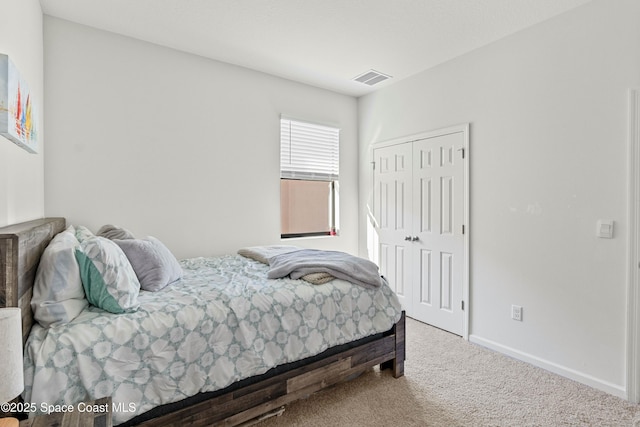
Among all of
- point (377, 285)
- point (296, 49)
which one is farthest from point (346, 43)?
point (377, 285)

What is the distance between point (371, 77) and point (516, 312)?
2711 millimetres

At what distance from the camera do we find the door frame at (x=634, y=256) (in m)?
2.12

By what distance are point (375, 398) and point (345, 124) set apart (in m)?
3.17

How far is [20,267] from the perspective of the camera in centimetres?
122

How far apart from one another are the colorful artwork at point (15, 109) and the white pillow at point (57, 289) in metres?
0.59

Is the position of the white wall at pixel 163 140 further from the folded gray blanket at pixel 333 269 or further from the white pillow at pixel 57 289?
the white pillow at pixel 57 289

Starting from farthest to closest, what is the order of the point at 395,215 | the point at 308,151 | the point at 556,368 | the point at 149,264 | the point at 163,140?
the point at 308,151
the point at 395,215
the point at 163,140
the point at 556,368
the point at 149,264

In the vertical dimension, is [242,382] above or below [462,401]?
above

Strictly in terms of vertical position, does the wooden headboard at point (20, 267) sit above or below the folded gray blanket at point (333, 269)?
above

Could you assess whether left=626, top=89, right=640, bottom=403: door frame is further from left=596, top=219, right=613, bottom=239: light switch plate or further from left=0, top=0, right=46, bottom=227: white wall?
left=0, top=0, right=46, bottom=227: white wall

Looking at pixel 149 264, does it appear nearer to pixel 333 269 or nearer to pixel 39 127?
pixel 333 269

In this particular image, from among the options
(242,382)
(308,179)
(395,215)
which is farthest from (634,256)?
(308,179)

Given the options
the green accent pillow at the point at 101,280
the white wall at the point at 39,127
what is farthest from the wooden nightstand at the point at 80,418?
the white wall at the point at 39,127

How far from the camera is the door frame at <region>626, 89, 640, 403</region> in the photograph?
212cm
